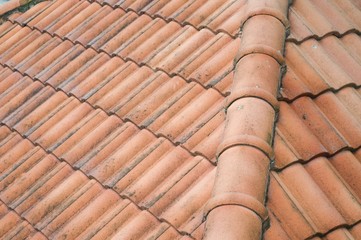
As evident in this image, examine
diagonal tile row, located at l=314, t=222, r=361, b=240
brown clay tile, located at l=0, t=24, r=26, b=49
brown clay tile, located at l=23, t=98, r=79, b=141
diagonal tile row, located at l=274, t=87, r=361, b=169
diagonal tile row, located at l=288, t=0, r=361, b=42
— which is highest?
brown clay tile, located at l=0, t=24, r=26, b=49

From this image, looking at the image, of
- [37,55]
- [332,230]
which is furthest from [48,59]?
[332,230]

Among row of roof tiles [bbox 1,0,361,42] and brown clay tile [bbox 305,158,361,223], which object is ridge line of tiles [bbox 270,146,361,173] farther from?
row of roof tiles [bbox 1,0,361,42]

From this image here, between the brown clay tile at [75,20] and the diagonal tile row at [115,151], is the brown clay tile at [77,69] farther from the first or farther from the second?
the brown clay tile at [75,20]

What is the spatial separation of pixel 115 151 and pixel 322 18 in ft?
6.57

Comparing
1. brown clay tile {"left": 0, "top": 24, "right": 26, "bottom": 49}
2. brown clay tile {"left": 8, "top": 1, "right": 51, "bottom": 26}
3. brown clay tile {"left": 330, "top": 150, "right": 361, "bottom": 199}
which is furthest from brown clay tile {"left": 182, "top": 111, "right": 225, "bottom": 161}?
brown clay tile {"left": 8, "top": 1, "right": 51, "bottom": 26}

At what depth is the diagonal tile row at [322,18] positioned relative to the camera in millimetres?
4852

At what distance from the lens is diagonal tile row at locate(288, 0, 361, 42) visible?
4852 mm

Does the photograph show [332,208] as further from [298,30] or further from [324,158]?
[298,30]

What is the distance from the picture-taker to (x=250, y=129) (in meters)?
3.86

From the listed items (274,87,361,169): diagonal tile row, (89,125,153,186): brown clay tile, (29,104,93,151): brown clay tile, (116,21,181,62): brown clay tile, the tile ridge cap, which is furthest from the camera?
(116,21,181,62): brown clay tile

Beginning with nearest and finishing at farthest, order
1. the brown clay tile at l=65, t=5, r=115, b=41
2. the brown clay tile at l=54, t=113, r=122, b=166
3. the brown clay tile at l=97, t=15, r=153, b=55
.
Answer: the brown clay tile at l=54, t=113, r=122, b=166 < the brown clay tile at l=97, t=15, r=153, b=55 < the brown clay tile at l=65, t=5, r=115, b=41

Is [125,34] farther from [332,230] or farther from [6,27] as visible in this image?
[332,230]

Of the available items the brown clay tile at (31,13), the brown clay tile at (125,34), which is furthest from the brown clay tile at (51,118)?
the brown clay tile at (31,13)

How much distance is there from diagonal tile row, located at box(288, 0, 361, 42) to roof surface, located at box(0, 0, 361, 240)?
1cm
